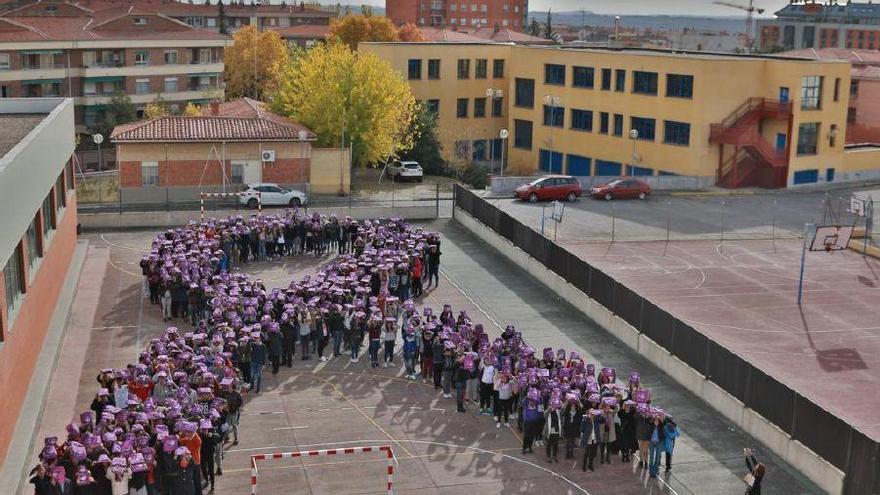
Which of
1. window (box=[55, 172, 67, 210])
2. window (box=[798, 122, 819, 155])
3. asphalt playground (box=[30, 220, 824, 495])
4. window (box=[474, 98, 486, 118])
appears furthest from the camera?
window (box=[474, 98, 486, 118])

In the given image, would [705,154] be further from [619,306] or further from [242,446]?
[242,446]

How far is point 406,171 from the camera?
6469 cm

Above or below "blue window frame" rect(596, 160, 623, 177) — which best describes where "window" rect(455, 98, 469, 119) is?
above

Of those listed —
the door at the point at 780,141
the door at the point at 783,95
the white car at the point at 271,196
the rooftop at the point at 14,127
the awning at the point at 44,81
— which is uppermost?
the rooftop at the point at 14,127

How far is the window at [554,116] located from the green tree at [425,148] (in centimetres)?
810

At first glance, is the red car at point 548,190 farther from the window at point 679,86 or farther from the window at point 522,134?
the window at point 522,134

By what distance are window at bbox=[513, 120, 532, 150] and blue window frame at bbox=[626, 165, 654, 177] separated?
9.88m

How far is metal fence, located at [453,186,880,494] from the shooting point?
20.8 m

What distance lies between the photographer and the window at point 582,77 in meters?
70.6

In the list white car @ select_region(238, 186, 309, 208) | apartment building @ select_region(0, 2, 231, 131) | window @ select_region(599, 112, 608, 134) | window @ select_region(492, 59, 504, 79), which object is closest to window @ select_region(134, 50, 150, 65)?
apartment building @ select_region(0, 2, 231, 131)

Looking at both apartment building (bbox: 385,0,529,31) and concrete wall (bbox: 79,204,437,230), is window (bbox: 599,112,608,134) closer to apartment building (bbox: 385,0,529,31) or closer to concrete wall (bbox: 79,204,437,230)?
concrete wall (bbox: 79,204,437,230)

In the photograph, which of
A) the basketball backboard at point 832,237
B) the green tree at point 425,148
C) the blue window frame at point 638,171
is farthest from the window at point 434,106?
the basketball backboard at point 832,237

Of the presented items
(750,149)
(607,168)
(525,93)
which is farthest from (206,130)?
(750,149)

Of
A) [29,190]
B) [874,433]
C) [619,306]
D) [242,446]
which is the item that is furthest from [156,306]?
[874,433]
